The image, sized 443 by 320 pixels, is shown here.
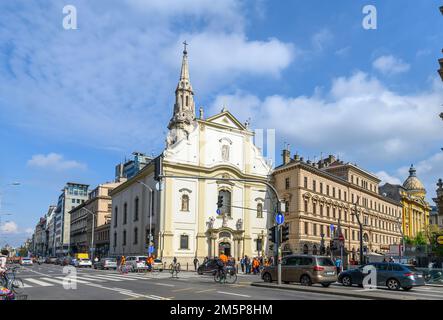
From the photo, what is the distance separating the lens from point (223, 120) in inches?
2360

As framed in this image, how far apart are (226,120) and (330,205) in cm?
2161

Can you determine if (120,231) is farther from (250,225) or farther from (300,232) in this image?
(300,232)

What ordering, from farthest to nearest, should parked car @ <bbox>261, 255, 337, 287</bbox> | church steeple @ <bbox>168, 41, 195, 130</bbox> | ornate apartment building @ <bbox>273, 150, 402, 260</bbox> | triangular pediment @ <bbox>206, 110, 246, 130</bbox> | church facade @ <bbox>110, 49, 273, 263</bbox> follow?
church steeple @ <bbox>168, 41, 195, 130</bbox> → ornate apartment building @ <bbox>273, 150, 402, 260</bbox> → triangular pediment @ <bbox>206, 110, 246, 130</bbox> → church facade @ <bbox>110, 49, 273, 263</bbox> → parked car @ <bbox>261, 255, 337, 287</bbox>

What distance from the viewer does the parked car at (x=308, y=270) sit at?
22234 millimetres

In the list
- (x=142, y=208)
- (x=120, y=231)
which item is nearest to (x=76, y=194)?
(x=120, y=231)

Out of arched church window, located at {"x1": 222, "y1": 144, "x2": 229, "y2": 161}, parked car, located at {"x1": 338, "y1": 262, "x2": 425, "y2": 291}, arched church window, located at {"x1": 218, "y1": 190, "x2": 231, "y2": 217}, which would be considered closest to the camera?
parked car, located at {"x1": 338, "y1": 262, "x2": 425, "y2": 291}

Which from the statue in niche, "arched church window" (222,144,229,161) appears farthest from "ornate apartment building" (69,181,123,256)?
the statue in niche

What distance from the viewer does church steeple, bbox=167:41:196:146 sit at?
250 ft

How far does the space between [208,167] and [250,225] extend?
10.0 metres

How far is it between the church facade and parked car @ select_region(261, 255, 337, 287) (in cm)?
2688

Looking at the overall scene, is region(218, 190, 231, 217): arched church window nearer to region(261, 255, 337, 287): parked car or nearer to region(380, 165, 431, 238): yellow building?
region(261, 255, 337, 287): parked car

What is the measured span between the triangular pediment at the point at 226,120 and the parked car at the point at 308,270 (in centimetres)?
3649

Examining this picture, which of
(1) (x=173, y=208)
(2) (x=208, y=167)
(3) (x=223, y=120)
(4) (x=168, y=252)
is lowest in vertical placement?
(4) (x=168, y=252)

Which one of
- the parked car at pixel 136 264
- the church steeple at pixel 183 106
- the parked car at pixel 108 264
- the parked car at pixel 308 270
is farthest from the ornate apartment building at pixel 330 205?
the parked car at pixel 308 270
